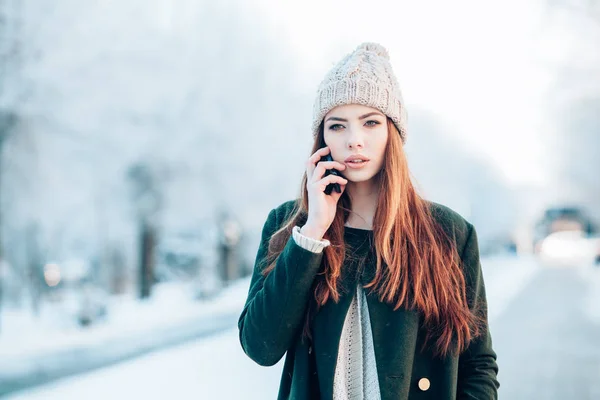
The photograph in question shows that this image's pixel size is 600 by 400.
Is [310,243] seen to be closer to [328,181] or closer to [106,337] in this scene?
[328,181]

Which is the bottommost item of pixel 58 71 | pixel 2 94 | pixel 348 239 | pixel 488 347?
pixel 488 347

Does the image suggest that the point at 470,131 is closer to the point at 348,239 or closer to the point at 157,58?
the point at 157,58

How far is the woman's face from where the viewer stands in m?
1.68

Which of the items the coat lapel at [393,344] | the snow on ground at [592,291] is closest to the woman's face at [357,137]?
the coat lapel at [393,344]

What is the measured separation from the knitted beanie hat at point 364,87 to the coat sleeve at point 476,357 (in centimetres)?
52

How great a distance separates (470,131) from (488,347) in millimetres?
16923

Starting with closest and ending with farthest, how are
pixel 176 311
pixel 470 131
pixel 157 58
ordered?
1. pixel 176 311
2. pixel 157 58
3. pixel 470 131

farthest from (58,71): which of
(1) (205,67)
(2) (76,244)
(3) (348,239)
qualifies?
(2) (76,244)

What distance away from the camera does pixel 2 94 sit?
9.43 meters

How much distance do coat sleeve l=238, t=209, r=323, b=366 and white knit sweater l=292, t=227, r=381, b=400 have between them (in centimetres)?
9

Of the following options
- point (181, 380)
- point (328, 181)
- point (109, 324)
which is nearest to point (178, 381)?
point (181, 380)

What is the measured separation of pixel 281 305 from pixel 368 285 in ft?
1.02

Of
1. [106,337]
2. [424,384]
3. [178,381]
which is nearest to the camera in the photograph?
[424,384]

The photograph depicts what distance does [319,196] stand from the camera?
1605mm
